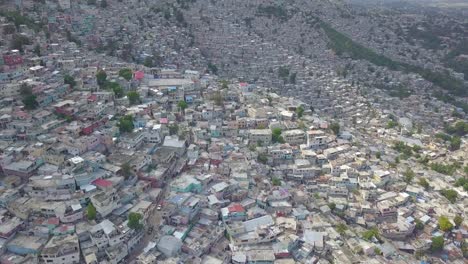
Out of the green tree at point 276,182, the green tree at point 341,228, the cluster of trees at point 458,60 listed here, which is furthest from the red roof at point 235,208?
the cluster of trees at point 458,60

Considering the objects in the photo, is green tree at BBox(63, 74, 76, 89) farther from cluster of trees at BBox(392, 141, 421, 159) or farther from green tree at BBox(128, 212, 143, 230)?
cluster of trees at BBox(392, 141, 421, 159)

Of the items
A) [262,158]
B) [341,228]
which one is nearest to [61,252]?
[262,158]

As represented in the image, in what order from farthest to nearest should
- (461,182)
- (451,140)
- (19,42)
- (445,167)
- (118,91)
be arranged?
(451,140)
(19,42)
(445,167)
(118,91)
(461,182)

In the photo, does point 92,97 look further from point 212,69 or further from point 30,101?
point 212,69

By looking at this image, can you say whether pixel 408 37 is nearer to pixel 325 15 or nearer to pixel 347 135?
pixel 325 15

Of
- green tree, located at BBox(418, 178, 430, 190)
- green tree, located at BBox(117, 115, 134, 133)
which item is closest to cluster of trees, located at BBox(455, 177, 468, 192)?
green tree, located at BBox(418, 178, 430, 190)

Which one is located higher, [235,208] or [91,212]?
[91,212]
